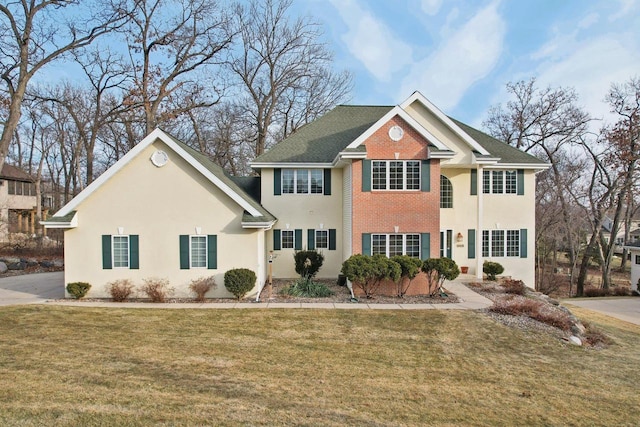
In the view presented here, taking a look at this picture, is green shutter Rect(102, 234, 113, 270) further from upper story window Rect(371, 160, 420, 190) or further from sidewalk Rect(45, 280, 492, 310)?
upper story window Rect(371, 160, 420, 190)

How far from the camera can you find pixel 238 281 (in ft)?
46.1

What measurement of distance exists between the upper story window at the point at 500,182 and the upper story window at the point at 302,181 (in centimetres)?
837

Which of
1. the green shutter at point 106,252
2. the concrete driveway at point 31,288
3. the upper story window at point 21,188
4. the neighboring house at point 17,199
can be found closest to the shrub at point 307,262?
the green shutter at point 106,252

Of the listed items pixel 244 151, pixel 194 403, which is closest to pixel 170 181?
pixel 194 403

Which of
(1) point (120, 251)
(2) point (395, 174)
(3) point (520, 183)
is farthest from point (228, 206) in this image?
(3) point (520, 183)

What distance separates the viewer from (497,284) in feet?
57.7

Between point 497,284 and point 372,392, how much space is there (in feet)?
42.4

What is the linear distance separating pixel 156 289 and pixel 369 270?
25.8ft

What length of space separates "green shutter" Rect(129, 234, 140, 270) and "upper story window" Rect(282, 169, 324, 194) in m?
7.19

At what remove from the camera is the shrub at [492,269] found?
18.6 metres

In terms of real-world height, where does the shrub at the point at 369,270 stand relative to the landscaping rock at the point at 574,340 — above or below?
above

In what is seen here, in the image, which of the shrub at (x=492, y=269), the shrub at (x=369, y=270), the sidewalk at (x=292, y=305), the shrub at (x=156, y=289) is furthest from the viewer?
the shrub at (x=492, y=269)

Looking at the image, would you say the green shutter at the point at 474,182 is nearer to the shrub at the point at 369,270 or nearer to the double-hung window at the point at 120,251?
the shrub at the point at 369,270

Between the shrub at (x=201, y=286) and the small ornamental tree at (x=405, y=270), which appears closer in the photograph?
the shrub at (x=201, y=286)
